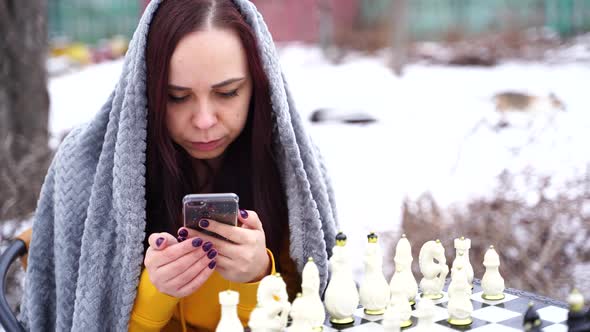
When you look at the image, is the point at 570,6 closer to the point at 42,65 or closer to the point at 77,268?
the point at 42,65

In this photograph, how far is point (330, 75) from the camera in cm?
858

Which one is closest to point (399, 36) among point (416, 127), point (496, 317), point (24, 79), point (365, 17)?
point (416, 127)

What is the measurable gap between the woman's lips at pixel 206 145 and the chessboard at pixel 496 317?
1.73ft

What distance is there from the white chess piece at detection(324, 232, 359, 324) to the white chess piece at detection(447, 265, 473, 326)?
0.21 metres

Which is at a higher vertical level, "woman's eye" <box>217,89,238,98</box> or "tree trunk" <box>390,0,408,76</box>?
"tree trunk" <box>390,0,408,76</box>

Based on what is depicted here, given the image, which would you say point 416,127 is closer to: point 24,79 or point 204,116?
point 24,79

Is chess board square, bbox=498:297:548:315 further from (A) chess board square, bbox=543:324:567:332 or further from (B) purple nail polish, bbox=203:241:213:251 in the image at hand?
(B) purple nail polish, bbox=203:241:213:251

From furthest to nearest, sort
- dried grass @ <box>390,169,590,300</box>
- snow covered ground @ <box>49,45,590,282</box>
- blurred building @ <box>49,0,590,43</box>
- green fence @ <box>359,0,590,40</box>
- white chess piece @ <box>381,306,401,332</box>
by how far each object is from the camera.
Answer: blurred building @ <box>49,0,590,43</box> < green fence @ <box>359,0,590,40</box> < snow covered ground @ <box>49,45,590,282</box> < dried grass @ <box>390,169,590,300</box> < white chess piece @ <box>381,306,401,332</box>

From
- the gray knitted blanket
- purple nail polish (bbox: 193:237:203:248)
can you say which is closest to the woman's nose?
the gray knitted blanket

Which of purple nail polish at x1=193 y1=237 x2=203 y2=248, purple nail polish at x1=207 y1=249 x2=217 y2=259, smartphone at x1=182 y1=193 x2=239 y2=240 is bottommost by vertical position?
purple nail polish at x1=207 y1=249 x2=217 y2=259

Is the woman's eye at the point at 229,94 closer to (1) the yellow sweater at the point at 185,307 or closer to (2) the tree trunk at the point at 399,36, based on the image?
(1) the yellow sweater at the point at 185,307

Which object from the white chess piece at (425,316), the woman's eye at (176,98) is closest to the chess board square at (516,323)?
the white chess piece at (425,316)

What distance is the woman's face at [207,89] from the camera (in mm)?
1683

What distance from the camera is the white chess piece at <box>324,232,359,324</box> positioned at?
1523 millimetres
